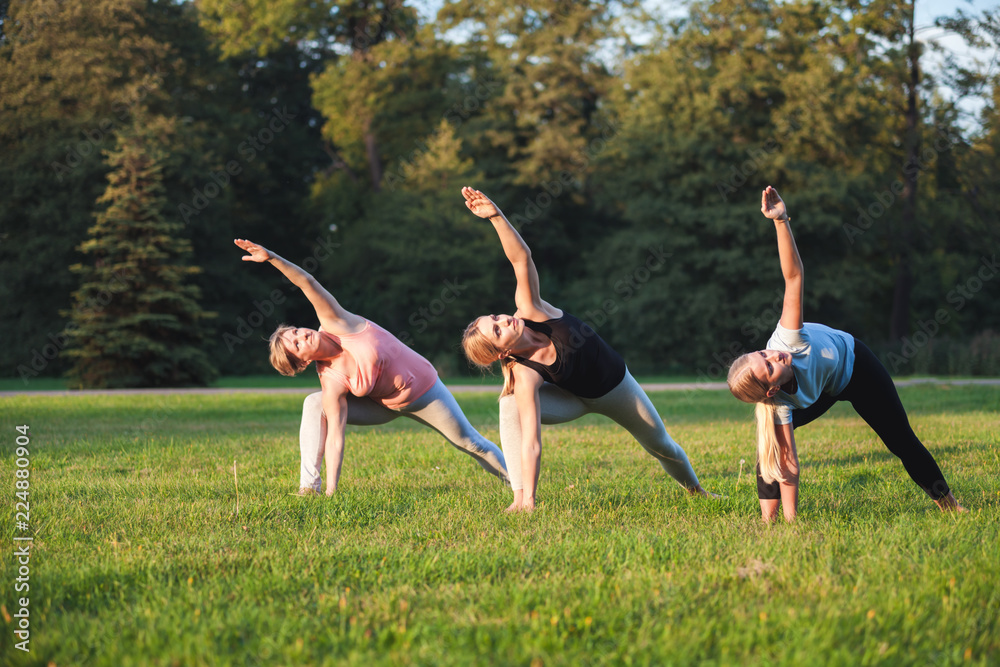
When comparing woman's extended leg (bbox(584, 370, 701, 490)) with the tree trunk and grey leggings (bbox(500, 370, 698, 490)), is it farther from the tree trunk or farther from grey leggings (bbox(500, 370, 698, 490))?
the tree trunk

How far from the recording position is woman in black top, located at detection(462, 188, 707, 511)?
16.2 feet

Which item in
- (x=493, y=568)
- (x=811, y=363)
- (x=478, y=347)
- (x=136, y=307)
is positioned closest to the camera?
(x=493, y=568)

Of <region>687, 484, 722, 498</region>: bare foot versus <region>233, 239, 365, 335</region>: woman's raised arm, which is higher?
<region>233, 239, 365, 335</region>: woman's raised arm

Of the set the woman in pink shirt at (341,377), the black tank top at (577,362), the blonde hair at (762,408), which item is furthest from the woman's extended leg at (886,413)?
the woman in pink shirt at (341,377)

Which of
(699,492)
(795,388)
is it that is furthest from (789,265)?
(699,492)

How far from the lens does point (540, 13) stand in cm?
3481

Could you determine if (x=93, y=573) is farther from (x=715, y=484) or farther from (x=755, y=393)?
(x=715, y=484)

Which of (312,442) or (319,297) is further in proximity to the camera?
(312,442)

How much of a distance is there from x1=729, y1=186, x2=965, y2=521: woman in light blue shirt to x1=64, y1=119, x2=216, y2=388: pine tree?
20.4m

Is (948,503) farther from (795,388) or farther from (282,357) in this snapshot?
(282,357)

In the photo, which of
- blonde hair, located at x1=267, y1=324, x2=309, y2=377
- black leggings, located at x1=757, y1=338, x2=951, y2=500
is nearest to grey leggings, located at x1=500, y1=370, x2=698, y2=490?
black leggings, located at x1=757, y1=338, x2=951, y2=500

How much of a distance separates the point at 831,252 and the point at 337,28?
23265mm

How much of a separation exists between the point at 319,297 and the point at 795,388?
10.0ft

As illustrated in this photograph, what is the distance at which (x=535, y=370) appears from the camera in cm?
514
